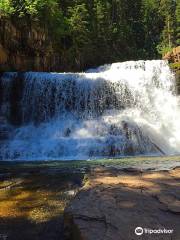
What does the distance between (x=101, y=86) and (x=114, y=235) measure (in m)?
21.2

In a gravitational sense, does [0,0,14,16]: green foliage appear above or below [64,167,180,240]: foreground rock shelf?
below

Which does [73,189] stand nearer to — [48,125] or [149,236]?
[149,236]

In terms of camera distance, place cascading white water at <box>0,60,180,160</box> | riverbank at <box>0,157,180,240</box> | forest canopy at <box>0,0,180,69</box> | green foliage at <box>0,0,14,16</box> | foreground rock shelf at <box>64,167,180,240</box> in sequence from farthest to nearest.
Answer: forest canopy at <box>0,0,180,69</box>, green foliage at <box>0,0,14,16</box>, cascading white water at <box>0,60,180,160</box>, riverbank at <box>0,157,180,240</box>, foreground rock shelf at <box>64,167,180,240</box>

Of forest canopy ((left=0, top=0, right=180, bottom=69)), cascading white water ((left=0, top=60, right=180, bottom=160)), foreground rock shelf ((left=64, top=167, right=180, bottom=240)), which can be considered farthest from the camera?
forest canopy ((left=0, top=0, right=180, bottom=69))

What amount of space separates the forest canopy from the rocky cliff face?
726 millimetres

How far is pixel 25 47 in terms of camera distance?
95.6 feet

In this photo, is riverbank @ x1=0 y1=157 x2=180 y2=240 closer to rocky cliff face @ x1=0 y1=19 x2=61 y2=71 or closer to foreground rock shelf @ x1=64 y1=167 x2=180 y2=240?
foreground rock shelf @ x1=64 y1=167 x2=180 y2=240

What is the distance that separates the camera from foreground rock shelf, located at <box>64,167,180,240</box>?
3.50 meters

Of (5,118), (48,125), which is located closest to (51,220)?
(48,125)

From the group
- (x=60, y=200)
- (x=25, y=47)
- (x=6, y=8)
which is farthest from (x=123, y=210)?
(x=25, y=47)

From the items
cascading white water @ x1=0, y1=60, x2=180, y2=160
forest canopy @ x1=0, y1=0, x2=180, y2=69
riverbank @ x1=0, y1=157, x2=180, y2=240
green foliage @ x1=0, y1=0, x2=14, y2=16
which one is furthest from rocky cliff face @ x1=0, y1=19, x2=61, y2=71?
riverbank @ x1=0, y1=157, x2=180, y2=240

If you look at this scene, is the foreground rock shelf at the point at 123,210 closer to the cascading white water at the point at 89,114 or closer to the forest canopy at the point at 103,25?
the cascading white water at the point at 89,114

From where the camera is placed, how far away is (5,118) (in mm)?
23516

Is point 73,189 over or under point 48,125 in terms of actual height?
over
